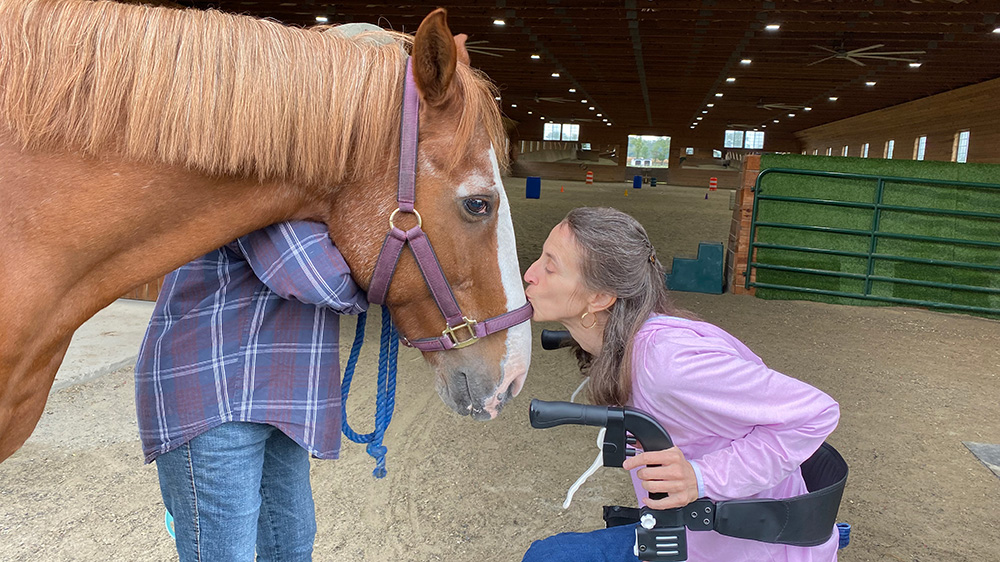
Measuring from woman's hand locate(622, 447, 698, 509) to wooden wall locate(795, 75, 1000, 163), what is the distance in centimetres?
1413

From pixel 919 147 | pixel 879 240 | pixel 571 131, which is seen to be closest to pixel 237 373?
pixel 879 240

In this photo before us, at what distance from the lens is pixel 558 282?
1362 mm

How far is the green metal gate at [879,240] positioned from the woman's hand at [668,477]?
20.5 feet

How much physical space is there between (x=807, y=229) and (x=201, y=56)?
6852 millimetres

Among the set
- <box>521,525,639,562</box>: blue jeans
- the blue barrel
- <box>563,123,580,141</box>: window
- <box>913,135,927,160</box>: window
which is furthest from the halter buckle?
<box>563,123,580,141</box>: window

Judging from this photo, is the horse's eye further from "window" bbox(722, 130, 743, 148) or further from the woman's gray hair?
"window" bbox(722, 130, 743, 148)

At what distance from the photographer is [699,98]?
64.3ft

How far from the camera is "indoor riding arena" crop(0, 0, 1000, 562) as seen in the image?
247cm

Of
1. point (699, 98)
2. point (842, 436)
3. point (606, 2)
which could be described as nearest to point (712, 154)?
point (699, 98)

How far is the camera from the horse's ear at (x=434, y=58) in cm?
94

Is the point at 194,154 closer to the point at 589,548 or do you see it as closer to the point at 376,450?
the point at 376,450

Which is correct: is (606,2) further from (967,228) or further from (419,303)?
(419,303)

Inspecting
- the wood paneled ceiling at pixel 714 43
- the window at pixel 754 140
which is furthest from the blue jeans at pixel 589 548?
the window at pixel 754 140

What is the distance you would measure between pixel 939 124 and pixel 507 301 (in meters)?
18.1
